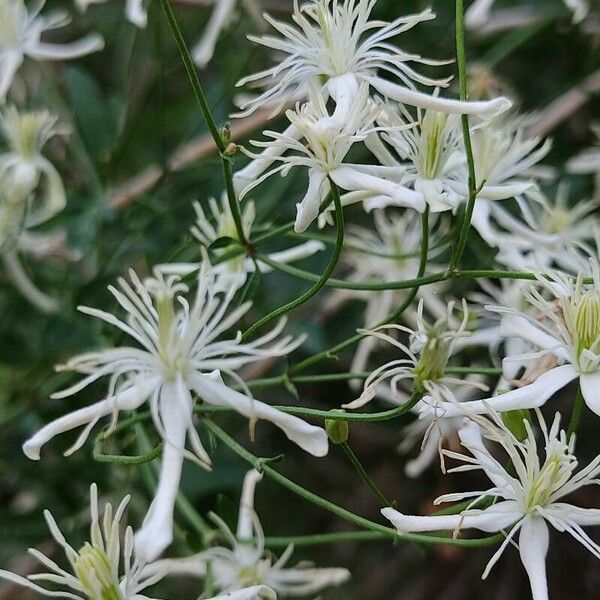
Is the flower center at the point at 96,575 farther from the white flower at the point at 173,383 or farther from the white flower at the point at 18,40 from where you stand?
the white flower at the point at 18,40

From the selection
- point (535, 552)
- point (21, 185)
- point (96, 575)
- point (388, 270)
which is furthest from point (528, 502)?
point (21, 185)

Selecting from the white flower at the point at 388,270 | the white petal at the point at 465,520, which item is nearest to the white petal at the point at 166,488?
the white petal at the point at 465,520

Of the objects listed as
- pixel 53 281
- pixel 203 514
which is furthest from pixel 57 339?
pixel 203 514

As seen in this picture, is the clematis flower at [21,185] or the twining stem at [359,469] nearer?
the twining stem at [359,469]

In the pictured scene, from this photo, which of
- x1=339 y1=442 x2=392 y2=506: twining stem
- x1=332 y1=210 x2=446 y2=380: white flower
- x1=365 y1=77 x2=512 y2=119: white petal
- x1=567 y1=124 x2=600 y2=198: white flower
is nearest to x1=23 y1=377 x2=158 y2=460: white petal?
x1=339 y1=442 x2=392 y2=506: twining stem

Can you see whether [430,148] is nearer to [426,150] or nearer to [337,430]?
[426,150]

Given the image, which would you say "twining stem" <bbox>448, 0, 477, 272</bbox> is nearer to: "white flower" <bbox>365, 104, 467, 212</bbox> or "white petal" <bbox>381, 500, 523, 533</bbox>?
"white flower" <bbox>365, 104, 467, 212</bbox>
